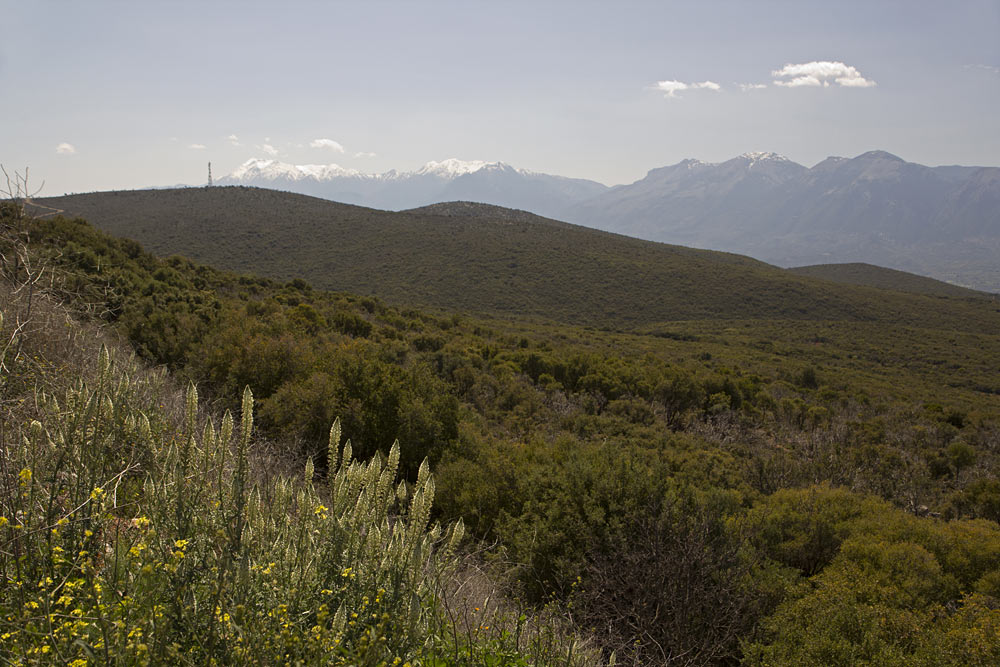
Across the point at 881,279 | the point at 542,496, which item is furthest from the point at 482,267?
the point at 881,279

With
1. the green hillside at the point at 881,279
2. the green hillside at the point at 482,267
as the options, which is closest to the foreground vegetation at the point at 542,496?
the green hillside at the point at 482,267

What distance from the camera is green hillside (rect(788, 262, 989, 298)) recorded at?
84.8 m

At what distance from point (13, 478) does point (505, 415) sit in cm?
941

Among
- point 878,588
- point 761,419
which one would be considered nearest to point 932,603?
point 878,588

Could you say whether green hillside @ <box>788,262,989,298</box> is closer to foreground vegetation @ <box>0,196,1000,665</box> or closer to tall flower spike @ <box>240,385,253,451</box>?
foreground vegetation @ <box>0,196,1000,665</box>

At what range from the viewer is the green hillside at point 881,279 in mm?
84750

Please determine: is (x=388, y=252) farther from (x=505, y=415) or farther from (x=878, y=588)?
(x=878, y=588)

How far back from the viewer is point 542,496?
19.7 ft

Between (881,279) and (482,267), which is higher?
(482,267)

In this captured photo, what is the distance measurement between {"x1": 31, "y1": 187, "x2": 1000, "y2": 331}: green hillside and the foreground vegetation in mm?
34167

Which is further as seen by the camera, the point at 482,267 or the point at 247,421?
the point at 482,267

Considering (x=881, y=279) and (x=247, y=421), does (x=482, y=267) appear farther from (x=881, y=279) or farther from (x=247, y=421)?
(x=881, y=279)

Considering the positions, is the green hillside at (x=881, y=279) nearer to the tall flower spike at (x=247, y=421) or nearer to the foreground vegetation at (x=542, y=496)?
the foreground vegetation at (x=542, y=496)

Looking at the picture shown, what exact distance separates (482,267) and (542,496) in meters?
55.4
